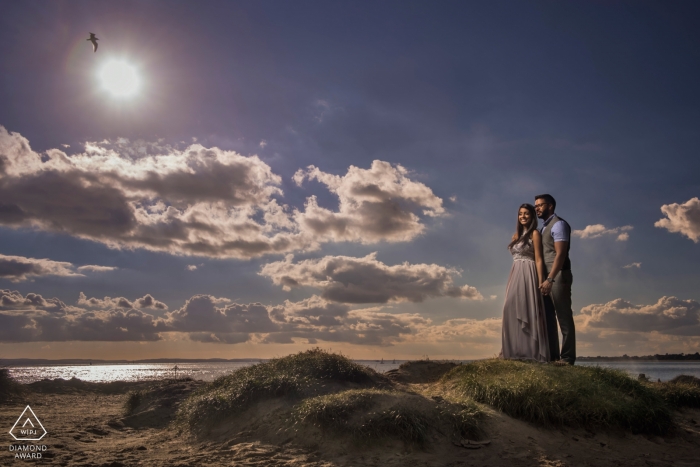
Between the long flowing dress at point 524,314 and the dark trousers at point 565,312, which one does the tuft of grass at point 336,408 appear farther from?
the dark trousers at point 565,312

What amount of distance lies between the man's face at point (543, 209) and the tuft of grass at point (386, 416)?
5.04 m

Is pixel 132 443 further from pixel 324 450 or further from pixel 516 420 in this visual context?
pixel 516 420

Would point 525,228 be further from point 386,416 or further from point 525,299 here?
point 386,416

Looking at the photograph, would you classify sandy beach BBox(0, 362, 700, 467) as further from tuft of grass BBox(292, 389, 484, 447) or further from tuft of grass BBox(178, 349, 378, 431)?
tuft of grass BBox(178, 349, 378, 431)

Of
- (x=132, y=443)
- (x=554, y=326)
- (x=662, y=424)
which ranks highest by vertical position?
(x=554, y=326)

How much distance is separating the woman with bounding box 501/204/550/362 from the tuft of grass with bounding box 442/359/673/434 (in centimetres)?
108

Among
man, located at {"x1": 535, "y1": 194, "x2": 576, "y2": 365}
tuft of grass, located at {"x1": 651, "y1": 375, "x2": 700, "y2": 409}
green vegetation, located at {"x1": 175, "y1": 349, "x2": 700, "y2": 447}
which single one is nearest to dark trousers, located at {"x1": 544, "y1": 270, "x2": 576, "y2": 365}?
man, located at {"x1": 535, "y1": 194, "x2": 576, "y2": 365}

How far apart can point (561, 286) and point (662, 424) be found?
305 cm

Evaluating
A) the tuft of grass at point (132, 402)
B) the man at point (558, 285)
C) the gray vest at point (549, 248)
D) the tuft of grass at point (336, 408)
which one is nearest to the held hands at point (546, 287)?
the man at point (558, 285)

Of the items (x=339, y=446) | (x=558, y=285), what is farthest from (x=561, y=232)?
(x=339, y=446)

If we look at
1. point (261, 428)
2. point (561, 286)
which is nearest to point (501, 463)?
point (261, 428)

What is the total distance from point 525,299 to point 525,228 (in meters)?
1.63

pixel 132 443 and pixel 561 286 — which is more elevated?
pixel 561 286

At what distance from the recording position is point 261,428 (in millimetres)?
7590
